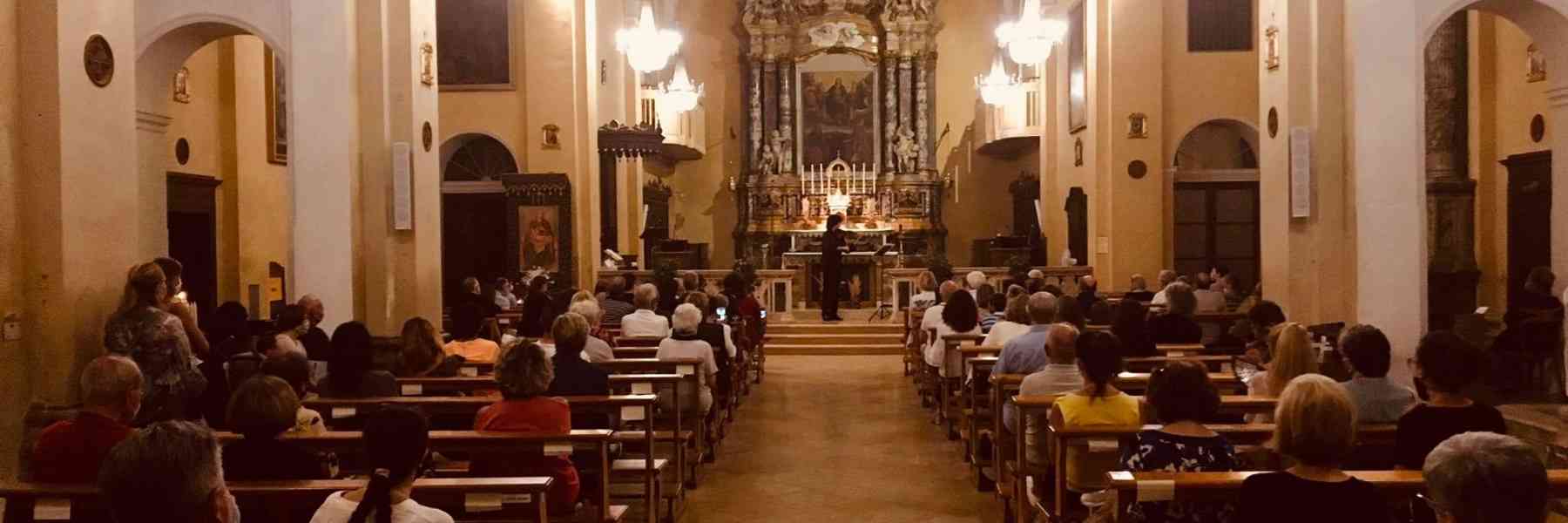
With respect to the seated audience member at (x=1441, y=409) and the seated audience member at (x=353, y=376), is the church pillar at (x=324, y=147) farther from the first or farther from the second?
the seated audience member at (x=1441, y=409)

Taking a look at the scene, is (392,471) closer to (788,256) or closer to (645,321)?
(645,321)

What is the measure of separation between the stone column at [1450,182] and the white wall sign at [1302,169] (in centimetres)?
440

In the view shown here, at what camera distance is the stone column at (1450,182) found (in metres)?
15.6

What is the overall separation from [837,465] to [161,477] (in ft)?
21.5

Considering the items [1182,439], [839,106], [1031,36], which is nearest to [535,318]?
[1182,439]

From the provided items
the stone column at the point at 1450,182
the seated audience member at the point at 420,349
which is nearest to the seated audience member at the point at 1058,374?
the seated audience member at the point at 420,349

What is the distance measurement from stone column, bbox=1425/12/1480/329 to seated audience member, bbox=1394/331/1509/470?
11792mm

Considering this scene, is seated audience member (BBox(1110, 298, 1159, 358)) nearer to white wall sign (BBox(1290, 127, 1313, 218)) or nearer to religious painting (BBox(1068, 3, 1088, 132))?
white wall sign (BBox(1290, 127, 1313, 218))

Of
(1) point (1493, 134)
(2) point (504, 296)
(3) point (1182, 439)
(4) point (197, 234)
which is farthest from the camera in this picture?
(4) point (197, 234)

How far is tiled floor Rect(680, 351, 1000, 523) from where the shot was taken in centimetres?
775

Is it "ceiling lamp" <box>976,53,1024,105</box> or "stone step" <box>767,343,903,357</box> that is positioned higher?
"ceiling lamp" <box>976,53,1024,105</box>

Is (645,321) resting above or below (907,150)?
below

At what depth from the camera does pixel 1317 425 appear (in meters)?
3.57

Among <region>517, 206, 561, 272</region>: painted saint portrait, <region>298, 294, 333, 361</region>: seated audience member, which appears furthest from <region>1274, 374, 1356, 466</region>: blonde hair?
<region>517, 206, 561, 272</region>: painted saint portrait
